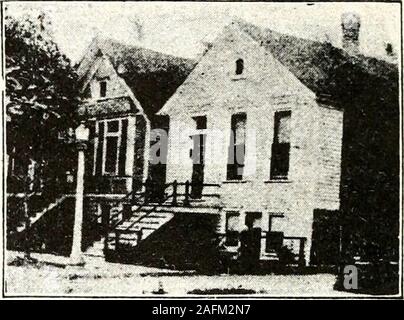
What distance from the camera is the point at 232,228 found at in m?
6.92

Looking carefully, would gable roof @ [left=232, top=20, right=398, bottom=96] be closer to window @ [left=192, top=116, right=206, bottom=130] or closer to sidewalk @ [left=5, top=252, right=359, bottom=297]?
window @ [left=192, top=116, right=206, bottom=130]

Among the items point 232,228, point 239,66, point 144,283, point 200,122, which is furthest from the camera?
point 200,122

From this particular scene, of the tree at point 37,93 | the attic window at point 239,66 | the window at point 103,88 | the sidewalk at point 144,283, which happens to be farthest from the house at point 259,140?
the tree at point 37,93

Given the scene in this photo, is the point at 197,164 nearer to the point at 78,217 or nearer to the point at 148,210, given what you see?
the point at 148,210

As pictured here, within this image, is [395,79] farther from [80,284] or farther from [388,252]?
[80,284]

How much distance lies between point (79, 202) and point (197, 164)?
1139mm

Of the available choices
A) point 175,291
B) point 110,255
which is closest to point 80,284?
point 110,255

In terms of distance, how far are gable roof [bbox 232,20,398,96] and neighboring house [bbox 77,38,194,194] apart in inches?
30.1

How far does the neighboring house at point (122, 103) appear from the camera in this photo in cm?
700

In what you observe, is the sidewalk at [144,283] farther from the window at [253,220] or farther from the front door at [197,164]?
the front door at [197,164]

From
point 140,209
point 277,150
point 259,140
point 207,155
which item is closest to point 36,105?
point 140,209

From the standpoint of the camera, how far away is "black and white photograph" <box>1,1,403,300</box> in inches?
269

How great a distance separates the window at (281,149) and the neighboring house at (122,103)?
0.97 meters

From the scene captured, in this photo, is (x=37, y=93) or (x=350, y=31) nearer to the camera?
(x=350, y=31)
